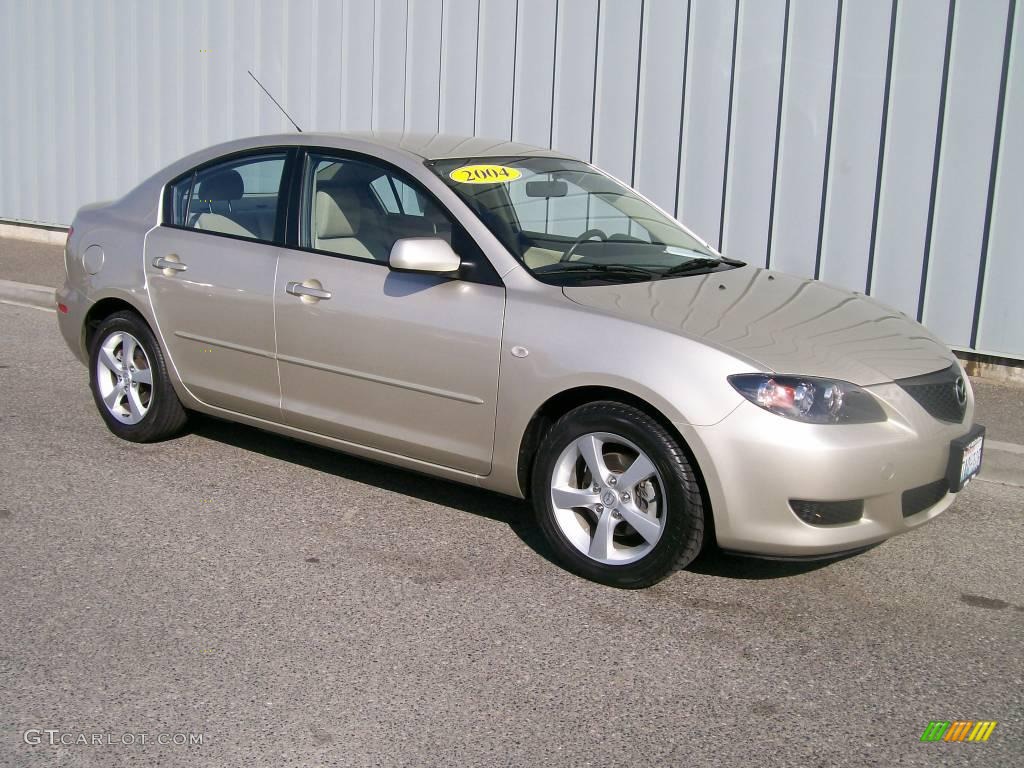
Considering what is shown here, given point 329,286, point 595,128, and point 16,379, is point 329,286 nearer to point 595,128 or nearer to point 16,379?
point 16,379

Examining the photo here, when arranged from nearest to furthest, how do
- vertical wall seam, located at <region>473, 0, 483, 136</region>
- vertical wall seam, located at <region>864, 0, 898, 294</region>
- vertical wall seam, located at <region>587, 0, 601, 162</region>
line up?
vertical wall seam, located at <region>864, 0, 898, 294</region> < vertical wall seam, located at <region>587, 0, 601, 162</region> < vertical wall seam, located at <region>473, 0, 483, 136</region>

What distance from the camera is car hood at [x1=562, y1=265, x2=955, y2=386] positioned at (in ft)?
13.7

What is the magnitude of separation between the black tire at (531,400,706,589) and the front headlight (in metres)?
0.35

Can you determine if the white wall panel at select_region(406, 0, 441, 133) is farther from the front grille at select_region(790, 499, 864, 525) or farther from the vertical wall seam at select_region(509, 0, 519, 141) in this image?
the front grille at select_region(790, 499, 864, 525)

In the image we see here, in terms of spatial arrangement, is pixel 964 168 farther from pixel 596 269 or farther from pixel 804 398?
pixel 804 398

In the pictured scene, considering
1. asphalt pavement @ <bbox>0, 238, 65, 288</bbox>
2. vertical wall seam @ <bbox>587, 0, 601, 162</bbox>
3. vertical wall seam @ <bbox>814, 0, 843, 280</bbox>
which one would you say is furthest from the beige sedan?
asphalt pavement @ <bbox>0, 238, 65, 288</bbox>

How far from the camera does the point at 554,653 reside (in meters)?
3.84

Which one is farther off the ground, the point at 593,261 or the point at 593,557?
the point at 593,261

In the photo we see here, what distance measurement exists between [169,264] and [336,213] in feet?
3.35

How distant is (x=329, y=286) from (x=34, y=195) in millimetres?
9710

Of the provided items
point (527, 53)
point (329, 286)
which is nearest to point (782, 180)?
point (527, 53)

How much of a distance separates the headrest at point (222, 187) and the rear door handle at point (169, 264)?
34 cm

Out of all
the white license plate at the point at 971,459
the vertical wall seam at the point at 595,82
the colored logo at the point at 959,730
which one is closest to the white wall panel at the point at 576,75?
the vertical wall seam at the point at 595,82

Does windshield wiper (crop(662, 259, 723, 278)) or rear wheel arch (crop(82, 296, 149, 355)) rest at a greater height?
windshield wiper (crop(662, 259, 723, 278))
